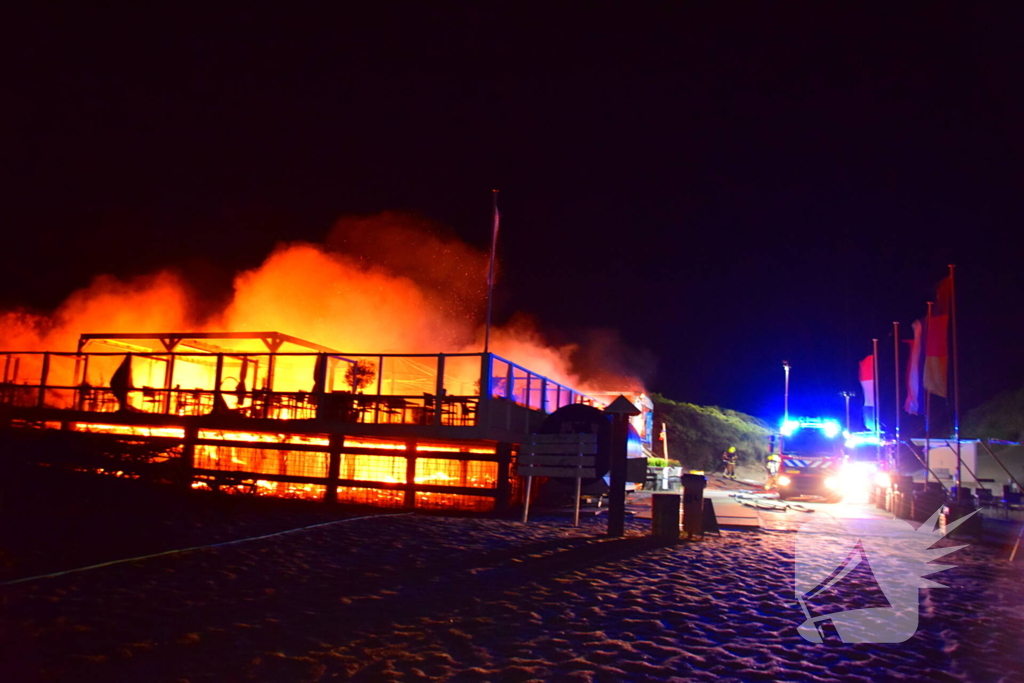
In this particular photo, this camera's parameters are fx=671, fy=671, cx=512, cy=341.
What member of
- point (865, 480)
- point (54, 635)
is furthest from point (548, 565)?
point (865, 480)

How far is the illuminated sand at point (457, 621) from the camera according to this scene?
15.3 feet

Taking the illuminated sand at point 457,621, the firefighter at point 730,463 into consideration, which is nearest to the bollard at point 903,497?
the illuminated sand at point 457,621

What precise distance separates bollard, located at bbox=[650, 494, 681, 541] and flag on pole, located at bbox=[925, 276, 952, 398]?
12.3 metres

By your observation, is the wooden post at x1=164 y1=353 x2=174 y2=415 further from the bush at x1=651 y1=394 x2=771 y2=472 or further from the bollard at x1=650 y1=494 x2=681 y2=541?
the bush at x1=651 y1=394 x2=771 y2=472

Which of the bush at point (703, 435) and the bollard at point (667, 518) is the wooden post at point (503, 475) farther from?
the bush at point (703, 435)

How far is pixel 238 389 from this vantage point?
16078 mm

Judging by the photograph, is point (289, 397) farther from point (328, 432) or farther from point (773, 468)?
point (773, 468)

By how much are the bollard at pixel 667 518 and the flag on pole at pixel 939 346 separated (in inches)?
484

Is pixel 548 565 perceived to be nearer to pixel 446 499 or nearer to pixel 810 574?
pixel 810 574

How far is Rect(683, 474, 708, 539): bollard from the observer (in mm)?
11906

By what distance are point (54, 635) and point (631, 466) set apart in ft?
45.7

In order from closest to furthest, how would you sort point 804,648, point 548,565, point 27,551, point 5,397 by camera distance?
point 804,648 < point 27,551 < point 548,565 < point 5,397

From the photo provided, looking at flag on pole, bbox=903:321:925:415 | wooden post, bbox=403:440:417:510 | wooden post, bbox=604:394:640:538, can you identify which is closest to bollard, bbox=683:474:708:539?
wooden post, bbox=604:394:640:538

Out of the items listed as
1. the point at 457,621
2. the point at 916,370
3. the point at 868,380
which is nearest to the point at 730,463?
the point at 868,380
